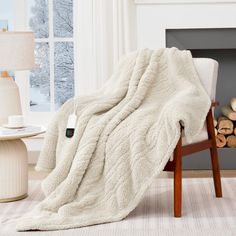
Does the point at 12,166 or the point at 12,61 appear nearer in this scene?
the point at 12,166

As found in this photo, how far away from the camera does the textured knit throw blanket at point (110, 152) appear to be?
3.27 meters

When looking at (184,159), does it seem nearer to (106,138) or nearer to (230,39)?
(230,39)

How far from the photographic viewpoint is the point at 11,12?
18.1 feet

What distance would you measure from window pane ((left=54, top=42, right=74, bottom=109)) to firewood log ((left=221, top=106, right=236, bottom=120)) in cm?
134

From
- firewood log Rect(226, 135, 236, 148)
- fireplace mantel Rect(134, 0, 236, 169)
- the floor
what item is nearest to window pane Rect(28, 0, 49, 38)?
fireplace mantel Rect(134, 0, 236, 169)

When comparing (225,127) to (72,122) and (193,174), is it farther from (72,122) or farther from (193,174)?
(72,122)

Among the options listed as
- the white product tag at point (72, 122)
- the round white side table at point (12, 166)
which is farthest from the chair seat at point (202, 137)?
the round white side table at point (12, 166)

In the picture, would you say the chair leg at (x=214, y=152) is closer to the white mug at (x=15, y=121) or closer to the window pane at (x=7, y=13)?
the white mug at (x=15, y=121)

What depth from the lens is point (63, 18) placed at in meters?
5.52

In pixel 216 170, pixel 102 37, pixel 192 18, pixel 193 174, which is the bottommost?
pixel 193 174

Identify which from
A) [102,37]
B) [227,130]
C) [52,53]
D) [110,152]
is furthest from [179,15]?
[110,152]

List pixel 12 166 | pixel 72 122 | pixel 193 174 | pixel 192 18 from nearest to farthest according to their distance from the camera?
pixel 72 122 → pixel 12 166 → pixel 193 174 → pixel 192 18

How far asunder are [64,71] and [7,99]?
1.66m

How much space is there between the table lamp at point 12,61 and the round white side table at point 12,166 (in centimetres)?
24
